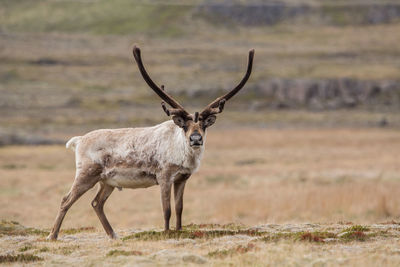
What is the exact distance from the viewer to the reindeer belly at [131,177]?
557 inches

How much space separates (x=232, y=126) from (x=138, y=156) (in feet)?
231

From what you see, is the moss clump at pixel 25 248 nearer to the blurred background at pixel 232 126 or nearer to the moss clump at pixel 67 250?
the moss clump at pixel 67 250

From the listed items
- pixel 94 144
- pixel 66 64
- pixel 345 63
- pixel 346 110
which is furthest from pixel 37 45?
pixel 94 144

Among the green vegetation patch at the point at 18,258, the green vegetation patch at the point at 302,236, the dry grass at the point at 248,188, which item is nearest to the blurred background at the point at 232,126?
the dry grass at the point at 248,188

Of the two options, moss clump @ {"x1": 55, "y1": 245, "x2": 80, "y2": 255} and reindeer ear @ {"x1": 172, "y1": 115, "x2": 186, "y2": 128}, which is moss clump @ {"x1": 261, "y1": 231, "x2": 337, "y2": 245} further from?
moss clump @ {"x1": 55, "y1": 245, "x2": 80, "y2": 255}

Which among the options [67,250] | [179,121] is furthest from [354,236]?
[67,250]

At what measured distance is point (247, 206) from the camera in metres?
28.5

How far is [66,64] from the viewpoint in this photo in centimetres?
16600

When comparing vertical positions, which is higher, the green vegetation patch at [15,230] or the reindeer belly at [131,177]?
the reindeer belly at [131,177]

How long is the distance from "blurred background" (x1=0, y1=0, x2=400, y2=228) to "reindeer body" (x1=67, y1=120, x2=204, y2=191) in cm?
1160

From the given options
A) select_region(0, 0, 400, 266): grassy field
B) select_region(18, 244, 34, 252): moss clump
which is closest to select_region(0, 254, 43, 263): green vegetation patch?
select_region(0, 0, 400, 266): grassy field

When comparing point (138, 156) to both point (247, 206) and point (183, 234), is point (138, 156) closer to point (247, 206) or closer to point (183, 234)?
point (183, 234)

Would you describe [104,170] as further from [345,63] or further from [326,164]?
[345,63]

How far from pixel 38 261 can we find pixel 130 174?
11.4 ft
